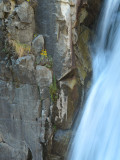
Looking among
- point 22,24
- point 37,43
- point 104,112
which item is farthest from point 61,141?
point 22,24

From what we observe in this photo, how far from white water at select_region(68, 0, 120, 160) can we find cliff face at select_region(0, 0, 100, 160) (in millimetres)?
288

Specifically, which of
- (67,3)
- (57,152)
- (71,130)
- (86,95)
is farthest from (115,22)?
(57,152)

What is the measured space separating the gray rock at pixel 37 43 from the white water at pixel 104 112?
1.67 m

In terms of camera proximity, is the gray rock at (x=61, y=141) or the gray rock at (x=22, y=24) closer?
the gray rock at (x=22, y=24)

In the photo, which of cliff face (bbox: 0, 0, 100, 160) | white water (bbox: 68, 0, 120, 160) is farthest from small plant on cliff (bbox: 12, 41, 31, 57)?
white water (bbox: 68, 0, 120, 160)

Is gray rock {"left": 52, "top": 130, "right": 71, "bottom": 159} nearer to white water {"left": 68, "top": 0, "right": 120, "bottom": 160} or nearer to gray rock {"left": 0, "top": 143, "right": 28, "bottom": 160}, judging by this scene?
white water {"left": 68, "top": 0, "right": 120, "bottom": 160}

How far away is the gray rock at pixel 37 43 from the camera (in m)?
3.81

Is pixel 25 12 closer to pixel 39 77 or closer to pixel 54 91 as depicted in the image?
pixel 39 77

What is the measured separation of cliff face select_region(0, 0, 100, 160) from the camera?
3.71 meters

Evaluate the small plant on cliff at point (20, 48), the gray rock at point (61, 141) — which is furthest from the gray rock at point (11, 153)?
the small plant on cliff at point (20, 48)

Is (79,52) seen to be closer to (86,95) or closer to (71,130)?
(86,95)

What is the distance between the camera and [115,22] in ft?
15.7

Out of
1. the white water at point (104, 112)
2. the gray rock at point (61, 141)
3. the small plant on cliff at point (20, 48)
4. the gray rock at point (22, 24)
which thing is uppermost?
the gray rock at point (22, 24)

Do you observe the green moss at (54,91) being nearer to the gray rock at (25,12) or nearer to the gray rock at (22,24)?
the gray rock at (22,24)
